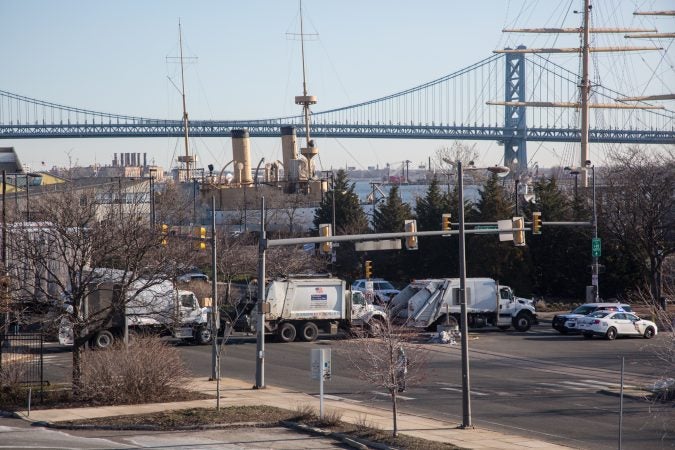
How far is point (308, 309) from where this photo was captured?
4219 centimetres

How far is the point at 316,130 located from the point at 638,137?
49.9 meters

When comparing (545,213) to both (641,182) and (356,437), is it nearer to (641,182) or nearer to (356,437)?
(641,182)

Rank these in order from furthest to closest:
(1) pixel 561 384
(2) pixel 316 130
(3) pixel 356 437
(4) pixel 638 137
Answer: (2) pixel 316 130, (4) pixel 638 137, (1) pixel 561 384, (3) pixel 356 437

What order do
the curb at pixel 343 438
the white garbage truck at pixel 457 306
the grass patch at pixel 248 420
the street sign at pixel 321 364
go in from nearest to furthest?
the curb at pixel 343 438
the grass patch at pixel 248 420
the street sign at pixel 321 364
the white garbage truck at pixel 457 306

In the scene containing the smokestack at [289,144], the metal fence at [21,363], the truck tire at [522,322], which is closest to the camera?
the metal fence at [21,363]

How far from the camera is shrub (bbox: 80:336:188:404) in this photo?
2662 centimetres

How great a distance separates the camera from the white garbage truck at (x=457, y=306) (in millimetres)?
44125

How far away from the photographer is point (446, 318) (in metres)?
43.8

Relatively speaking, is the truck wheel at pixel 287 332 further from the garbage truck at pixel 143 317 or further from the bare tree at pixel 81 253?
the bare tree at pixel 81 253

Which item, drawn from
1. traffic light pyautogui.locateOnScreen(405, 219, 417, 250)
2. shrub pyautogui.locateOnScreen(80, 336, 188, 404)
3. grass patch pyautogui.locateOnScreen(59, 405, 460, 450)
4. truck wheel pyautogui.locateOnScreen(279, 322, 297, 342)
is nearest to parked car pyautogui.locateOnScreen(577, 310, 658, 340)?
truck wheel pyautogui.locateOnScreen(279, 322, 297, 342)

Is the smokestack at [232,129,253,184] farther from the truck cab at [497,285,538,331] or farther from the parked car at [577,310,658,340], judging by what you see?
the parked car at [577,310,658,340]

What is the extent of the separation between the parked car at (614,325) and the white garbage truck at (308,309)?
920 cm

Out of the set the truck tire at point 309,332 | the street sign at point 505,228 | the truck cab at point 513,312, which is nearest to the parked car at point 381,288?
the truck cab at point 513,312

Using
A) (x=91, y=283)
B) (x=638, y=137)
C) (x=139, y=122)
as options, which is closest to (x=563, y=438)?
(x=91, y=283)
